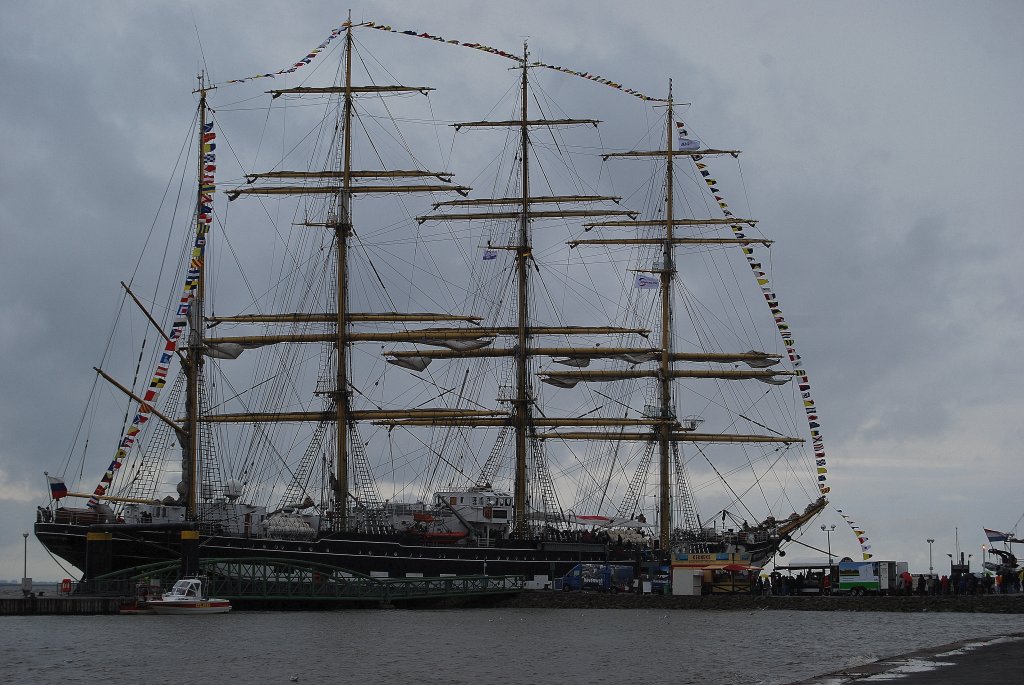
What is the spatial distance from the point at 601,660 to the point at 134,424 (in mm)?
34205

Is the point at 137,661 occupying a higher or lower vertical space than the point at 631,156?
lower

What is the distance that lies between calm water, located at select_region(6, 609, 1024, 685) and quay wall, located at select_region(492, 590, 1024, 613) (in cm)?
97

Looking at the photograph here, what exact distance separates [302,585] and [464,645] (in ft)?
80.3

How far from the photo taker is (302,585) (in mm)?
80000

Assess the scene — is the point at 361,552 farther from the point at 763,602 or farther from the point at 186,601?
the point at 763,602

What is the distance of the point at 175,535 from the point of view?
263 ft

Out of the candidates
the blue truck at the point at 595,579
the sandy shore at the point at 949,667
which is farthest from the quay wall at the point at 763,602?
the sandy shore at the point at 949,667

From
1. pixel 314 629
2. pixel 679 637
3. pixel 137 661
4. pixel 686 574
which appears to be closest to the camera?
pixel 137 661

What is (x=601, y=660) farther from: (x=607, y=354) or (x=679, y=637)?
(x=607, y=354)

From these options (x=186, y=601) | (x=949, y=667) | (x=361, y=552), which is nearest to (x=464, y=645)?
(x=186, y=601)

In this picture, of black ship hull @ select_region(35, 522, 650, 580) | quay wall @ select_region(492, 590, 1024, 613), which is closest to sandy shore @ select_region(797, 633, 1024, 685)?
quay wall @ select_region(492, 590, 1024, 613)

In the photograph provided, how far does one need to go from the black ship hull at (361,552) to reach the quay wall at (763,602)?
4658 mm

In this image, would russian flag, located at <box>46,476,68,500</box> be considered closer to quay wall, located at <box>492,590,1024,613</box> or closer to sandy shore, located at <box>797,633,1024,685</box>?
quay wall, located at <box>492,590,1024,613</box>

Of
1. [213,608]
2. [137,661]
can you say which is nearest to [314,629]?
[213,608]
